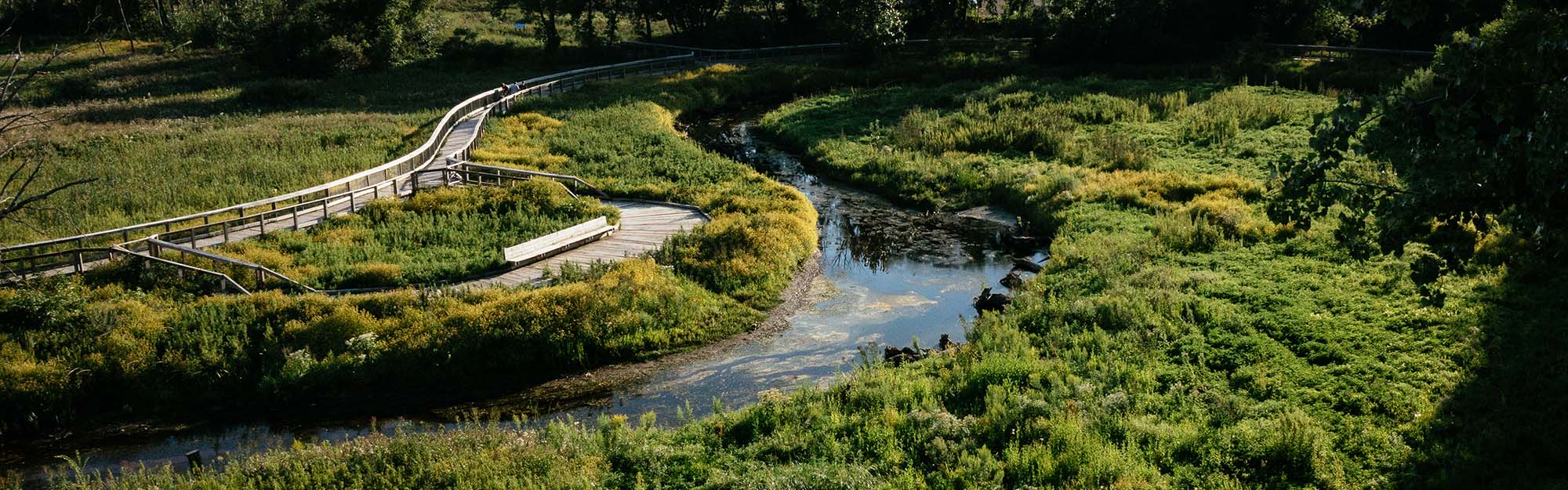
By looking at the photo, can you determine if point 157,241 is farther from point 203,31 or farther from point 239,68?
point 203,31

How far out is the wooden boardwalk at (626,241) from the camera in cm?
2275

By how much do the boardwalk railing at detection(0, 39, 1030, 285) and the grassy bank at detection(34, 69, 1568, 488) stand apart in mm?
9204

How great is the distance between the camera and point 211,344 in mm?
19047

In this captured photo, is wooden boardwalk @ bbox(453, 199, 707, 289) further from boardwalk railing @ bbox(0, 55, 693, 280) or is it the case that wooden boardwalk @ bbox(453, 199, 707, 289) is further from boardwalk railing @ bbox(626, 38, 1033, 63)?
boardwalk railing @ bbox(626, 38, 1033, 63)

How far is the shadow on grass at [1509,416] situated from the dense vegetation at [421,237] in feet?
58.5

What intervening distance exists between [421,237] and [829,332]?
1040cm

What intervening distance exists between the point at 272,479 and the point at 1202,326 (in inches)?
599

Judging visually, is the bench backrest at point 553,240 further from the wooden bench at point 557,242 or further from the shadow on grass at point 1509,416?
the shadow on grass at point 1509,416

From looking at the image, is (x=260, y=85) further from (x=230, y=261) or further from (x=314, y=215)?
(x=230, y=261)

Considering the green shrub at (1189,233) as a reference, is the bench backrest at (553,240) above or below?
above


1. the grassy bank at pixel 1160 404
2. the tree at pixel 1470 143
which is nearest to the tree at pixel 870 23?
the grassy bank at pixel 1160 404

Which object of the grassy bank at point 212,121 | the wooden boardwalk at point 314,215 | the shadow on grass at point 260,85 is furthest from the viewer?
the shadow on grass at point 260,85

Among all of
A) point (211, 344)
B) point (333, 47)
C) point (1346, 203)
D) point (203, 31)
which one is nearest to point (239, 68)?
point (333, 47)

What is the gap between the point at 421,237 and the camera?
2517 centimetres
